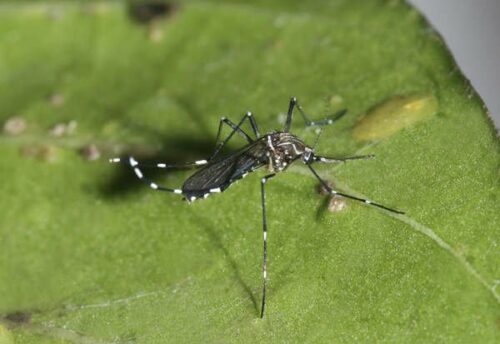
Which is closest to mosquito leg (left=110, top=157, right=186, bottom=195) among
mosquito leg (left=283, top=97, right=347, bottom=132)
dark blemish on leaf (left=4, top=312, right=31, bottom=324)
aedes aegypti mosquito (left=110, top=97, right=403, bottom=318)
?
aedes aegypti mosquito (left=110, top=97, right=403, bottom=318)

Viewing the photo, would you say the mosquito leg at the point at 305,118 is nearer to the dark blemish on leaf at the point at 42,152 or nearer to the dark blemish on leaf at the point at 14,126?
the dark blemish on leaf at the point at 42,152

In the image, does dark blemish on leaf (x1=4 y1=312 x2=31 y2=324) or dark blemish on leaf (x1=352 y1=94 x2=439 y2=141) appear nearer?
dark blemish on leaf (x1=4 y1=312 x2=31 y2=324)

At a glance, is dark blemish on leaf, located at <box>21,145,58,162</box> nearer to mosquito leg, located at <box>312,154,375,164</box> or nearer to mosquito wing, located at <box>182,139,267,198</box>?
mosquito wing, located at <box>182,139,267,198</box>

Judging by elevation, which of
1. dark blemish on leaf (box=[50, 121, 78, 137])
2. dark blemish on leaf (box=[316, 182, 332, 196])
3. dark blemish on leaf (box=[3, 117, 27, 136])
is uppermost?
dark blemish on leaf (box=[316, 182, 332, 196])

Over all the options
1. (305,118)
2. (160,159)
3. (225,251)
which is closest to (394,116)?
(305,118)

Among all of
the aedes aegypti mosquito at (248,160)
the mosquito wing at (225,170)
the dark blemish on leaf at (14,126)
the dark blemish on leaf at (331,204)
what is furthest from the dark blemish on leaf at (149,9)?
the dark blemish on leaf at (331,204)
